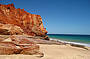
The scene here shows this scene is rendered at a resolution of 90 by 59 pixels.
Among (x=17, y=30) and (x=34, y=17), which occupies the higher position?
(x=34, y=17)

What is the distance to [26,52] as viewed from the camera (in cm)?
309

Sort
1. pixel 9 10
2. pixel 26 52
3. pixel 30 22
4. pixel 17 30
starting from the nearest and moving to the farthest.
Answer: pixel 26 52 < pixel 17 30 < pixel 9 10 < pixel 30 22

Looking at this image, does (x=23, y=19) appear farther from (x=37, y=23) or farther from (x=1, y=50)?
(x=1, y=50)

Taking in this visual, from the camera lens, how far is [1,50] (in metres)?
2.74

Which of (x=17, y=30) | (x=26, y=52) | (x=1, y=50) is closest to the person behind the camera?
(x=1, y=50)

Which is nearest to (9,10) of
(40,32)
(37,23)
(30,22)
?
(30,22)

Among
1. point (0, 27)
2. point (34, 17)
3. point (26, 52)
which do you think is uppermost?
point (34, 17)

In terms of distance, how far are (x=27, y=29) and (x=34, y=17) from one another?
132 inches

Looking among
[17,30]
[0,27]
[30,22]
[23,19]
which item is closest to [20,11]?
[23,19]

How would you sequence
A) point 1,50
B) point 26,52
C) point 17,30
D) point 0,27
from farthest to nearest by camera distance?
point 17,30
point 0,27
point 26,52
point 1,50

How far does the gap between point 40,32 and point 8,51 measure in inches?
463

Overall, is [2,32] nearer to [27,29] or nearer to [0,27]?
[0,27]

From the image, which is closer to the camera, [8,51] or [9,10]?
[8,51]

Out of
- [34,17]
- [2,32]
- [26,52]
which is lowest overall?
[26,52]
